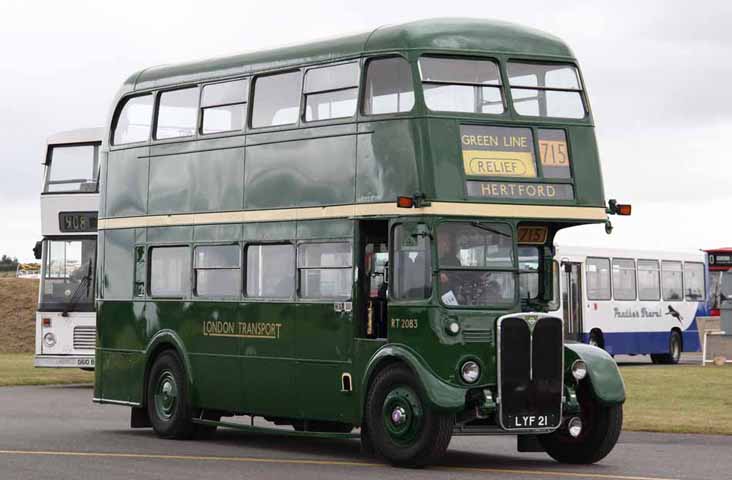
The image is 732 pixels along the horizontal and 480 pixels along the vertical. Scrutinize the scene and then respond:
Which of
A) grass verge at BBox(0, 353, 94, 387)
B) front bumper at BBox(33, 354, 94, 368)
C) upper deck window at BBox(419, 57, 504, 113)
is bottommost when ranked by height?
grass verge at BBox(0, 353, 94, 387)

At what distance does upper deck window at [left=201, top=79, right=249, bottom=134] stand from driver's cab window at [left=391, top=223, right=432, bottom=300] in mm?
3489

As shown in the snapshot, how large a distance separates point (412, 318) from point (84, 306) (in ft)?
53.6

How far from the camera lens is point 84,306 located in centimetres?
Answer: 3175

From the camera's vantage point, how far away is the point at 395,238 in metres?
16.8

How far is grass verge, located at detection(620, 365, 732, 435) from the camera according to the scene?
74.2 feet

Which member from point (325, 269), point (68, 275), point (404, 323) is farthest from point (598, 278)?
point (404, 323)

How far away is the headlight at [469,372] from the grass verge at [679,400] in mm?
6504

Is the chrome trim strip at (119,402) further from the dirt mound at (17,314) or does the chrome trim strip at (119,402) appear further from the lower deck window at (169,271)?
the dirt mound at (17,314)

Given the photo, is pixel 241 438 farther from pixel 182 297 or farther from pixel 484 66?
pixel 484 66

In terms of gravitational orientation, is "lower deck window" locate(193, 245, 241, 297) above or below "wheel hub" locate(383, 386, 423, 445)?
above

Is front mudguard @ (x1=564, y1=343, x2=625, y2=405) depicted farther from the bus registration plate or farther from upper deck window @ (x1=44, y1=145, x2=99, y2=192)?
upper deck window @ (x1=44, y1=145, x2=99, y2=192)

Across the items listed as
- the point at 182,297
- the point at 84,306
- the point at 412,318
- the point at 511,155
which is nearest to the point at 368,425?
the point at 412,318

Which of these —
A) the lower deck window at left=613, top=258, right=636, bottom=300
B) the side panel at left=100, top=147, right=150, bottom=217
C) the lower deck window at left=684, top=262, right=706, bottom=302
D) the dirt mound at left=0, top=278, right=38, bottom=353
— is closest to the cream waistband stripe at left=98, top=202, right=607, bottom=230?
the side panel at left=100, top=147, right=150, bottom=217

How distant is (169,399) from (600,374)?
596cm
